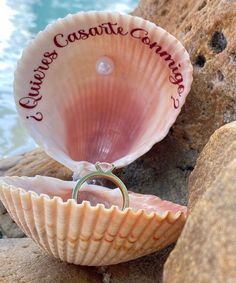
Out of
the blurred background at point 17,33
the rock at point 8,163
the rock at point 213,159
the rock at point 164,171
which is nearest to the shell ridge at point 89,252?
the rock at point 213,159

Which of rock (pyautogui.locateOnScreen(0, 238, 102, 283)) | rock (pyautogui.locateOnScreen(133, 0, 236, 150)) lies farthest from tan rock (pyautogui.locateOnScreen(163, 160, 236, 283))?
rock (pyautogui.locateOnScreen(133, 0, 236, 150))

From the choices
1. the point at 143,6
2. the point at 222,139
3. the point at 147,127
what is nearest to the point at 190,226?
the point at 222,139

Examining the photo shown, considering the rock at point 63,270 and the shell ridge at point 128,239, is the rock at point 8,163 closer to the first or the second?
the rock at point 63,270

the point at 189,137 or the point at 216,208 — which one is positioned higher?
the point at 216,208

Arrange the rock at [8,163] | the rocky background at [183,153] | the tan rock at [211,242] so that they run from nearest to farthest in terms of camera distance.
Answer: the tan rock at [211,242] → the rocky background at [183,153] → the rock at [8,163]

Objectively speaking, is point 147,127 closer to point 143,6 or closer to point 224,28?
point 224,28

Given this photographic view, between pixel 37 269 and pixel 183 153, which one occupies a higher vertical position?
pixel 183 153

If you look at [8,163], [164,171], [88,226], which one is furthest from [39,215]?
[8,163]

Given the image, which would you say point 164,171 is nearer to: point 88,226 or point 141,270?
point 141,270
